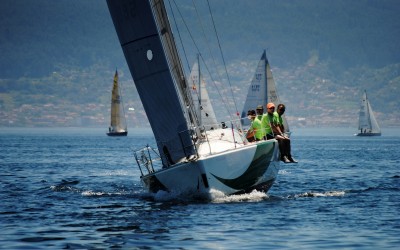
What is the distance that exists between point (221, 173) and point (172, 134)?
2.08m

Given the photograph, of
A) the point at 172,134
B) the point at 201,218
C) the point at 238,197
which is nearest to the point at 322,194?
the point at 238,197

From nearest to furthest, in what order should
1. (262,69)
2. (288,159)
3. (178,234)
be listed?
(178,234) < (288,159) < (262,69)

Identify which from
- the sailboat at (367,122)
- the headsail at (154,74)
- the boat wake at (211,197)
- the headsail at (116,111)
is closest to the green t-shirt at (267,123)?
the boat wake at (211,197)

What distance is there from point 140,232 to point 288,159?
28.1 feet

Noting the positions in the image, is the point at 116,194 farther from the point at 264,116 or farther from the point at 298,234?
the point at 298,234

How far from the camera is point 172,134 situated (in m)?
25.2

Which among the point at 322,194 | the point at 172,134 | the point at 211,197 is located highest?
the point at 172,134

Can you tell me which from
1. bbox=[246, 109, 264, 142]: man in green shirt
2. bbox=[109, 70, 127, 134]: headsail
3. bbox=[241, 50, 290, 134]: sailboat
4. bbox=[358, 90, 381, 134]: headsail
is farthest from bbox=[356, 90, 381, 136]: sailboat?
bbox=[246, 109, 264, 142]: man in green shirt

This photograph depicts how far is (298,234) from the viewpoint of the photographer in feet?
63.0

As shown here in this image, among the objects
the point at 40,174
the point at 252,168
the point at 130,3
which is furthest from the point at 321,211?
the point at 40,174

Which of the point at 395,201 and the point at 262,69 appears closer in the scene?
the point at 395,201

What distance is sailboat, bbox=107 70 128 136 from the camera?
119 meters

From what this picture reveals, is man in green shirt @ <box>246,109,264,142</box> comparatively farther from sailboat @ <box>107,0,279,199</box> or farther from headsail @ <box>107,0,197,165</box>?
headsail @ <box>107,0,197,165</box>

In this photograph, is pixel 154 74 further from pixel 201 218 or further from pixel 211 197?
pixel 201 218
